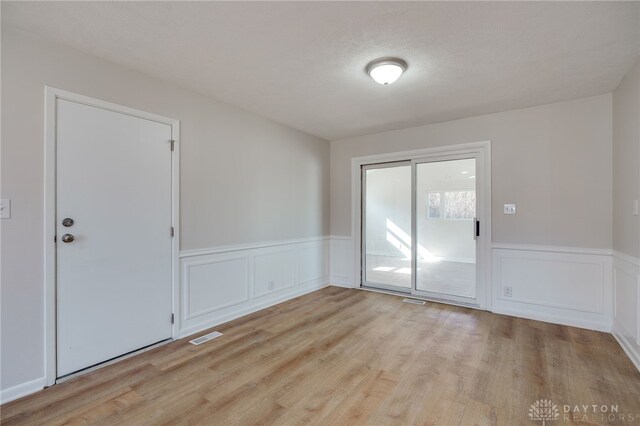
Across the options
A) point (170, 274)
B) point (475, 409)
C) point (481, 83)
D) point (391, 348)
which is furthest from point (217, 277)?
point (481, 83)

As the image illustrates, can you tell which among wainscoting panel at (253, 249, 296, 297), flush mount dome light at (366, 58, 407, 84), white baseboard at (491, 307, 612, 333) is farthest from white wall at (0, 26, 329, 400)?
white baseboard at (491, 307, 612, 333)

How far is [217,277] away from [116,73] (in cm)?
217

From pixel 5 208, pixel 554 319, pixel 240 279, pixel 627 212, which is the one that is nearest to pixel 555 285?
pixel 554 319

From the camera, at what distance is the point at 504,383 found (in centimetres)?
216

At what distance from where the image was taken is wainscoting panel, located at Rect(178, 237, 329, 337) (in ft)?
10.1

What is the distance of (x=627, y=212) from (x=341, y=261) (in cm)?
352

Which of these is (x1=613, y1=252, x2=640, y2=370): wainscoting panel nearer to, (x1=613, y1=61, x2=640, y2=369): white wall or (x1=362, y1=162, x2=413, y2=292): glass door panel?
(x1=613, y1=61, x2=640, y2=369): white wall

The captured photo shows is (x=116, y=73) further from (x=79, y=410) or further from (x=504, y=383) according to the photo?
(x=504, y=383)

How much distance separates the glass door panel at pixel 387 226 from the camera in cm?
458

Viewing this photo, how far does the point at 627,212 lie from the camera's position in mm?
2723

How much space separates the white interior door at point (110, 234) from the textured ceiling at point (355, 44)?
0.63 m

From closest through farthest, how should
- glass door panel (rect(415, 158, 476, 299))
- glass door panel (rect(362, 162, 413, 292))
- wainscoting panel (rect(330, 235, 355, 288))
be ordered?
glass door panel (rect(415, 158, 476, 299)), glass door panel (rect(362, 162, 413, 292)), wainscoting panel (rect(330, 235, 355, 288))

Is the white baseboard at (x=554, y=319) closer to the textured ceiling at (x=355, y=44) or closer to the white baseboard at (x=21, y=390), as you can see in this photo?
the textured ceiling at (x=355, y=44)

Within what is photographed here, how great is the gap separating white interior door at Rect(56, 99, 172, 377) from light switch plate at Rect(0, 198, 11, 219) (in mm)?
253
